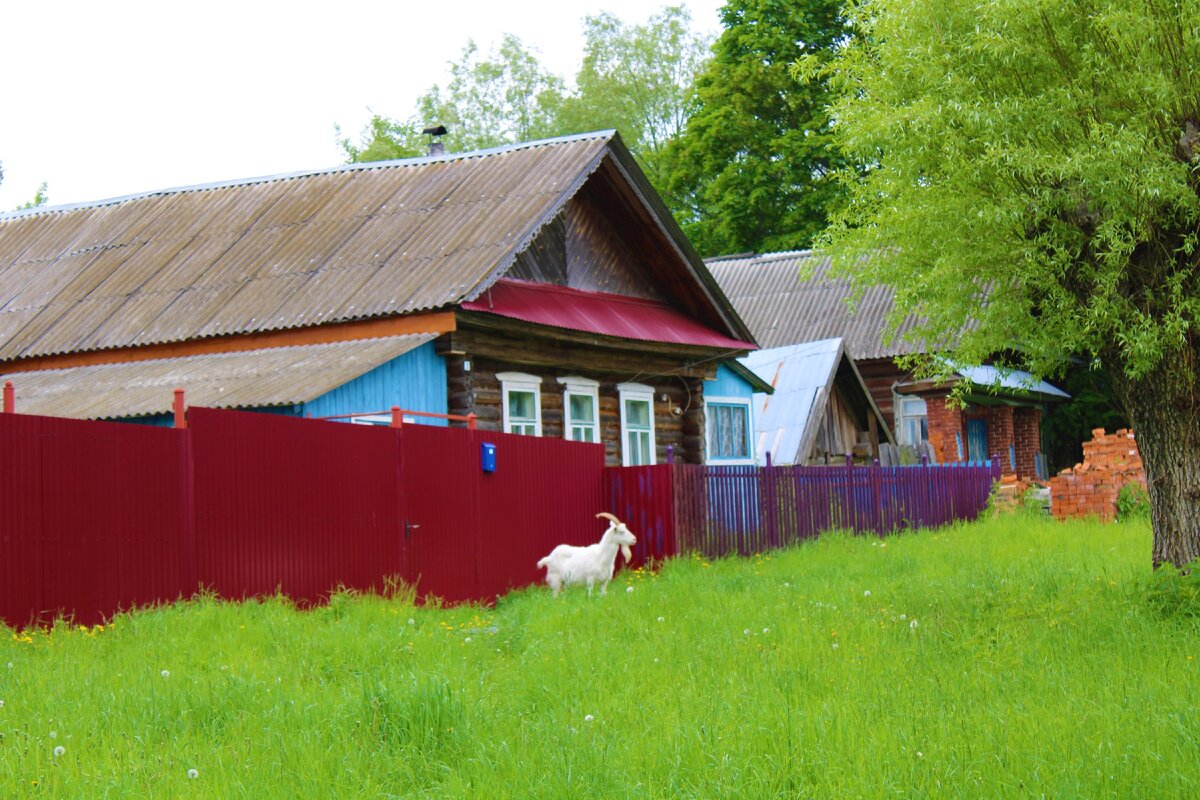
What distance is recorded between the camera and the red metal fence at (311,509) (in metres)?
9.18

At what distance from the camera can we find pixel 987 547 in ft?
50.9

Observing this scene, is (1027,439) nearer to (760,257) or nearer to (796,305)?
(796,305)

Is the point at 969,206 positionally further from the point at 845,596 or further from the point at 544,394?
the point at 544,394

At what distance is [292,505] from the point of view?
11367 mm

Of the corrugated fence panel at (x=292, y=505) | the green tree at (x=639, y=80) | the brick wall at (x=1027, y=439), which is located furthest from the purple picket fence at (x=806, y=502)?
the green tree at (x=639, y=80)

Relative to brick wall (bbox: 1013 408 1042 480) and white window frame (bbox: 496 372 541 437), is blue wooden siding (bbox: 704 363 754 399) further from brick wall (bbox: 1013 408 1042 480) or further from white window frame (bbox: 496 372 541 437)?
brick wall (bbox: 1013 408 1042 480)

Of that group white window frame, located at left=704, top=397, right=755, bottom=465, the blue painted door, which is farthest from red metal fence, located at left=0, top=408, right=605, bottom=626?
A: the blue painted door

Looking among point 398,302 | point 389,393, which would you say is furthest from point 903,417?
point 389,393

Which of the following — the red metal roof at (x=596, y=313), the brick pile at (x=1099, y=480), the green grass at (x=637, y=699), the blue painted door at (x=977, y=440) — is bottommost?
the green grass at (x=637, y=699)

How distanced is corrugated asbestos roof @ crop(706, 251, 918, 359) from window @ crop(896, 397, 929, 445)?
129 centimetres

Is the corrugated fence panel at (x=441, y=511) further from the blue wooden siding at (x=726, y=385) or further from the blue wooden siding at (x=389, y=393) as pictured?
the blue wooden siding at (x=726, y=385)

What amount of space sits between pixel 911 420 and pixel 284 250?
18210 millimetres

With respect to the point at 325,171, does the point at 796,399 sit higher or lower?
lower

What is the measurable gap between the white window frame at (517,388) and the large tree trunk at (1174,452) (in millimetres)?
9413
